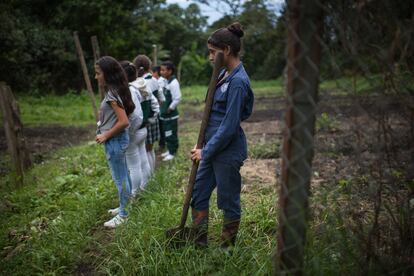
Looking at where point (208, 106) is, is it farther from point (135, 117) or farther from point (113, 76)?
point (135, 117)

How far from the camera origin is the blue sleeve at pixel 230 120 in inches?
109

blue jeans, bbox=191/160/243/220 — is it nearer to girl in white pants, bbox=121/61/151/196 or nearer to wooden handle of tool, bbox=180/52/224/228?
wooden handle of tool, bbox=180/52/224/228

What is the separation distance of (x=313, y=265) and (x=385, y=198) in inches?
30.6

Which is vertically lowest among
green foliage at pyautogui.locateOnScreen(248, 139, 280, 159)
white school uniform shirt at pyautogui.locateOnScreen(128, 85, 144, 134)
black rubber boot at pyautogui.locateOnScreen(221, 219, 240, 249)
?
green foliage at pyautogui.locateOnScreen(248, 139, 280, 159)

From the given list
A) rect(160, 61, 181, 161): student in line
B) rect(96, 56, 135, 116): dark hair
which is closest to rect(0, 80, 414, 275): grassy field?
rect(160, 61, 181, 161): student in line

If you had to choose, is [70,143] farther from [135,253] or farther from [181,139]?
[135,253]

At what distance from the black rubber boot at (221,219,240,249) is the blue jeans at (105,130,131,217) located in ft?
4.91

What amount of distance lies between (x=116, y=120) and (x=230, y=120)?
5.74 ft

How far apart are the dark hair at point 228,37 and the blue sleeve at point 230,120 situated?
344 millimetres

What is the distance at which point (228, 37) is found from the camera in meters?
2.85

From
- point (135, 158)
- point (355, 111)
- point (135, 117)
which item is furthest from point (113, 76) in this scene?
point (355, 111)

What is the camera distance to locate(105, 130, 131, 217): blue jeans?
4168 mm

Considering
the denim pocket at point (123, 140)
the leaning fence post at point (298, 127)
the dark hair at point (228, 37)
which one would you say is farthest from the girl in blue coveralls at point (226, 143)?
the denim pocket at point (123, 140)

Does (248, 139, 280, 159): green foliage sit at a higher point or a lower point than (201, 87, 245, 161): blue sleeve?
lower
